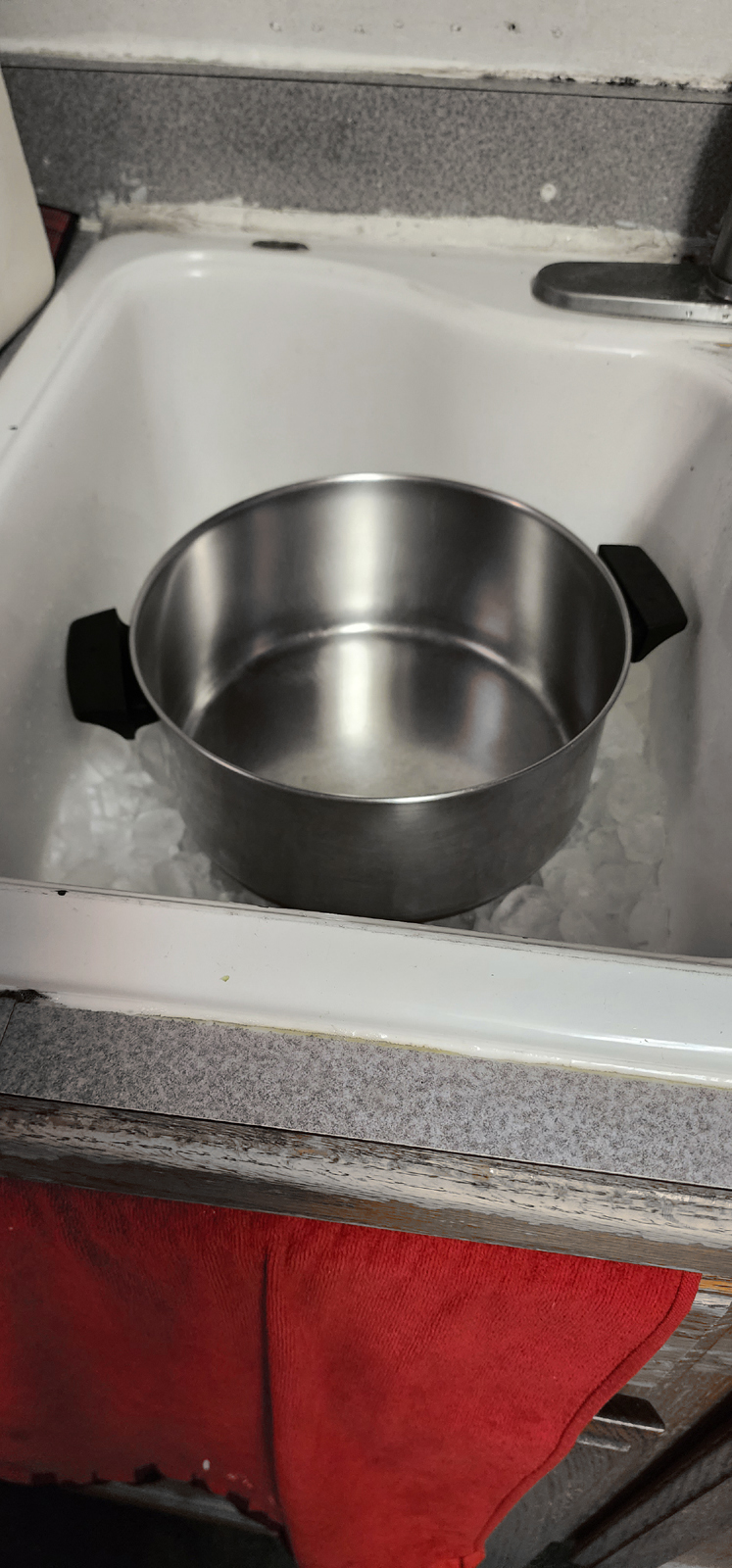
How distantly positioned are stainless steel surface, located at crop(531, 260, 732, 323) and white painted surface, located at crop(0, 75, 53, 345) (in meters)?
0.35

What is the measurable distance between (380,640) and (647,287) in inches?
12.3

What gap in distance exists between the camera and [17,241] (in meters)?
0.66

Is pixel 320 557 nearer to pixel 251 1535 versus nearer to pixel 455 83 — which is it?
pixel 455 83

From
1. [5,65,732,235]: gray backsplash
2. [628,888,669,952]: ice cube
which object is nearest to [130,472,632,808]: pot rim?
[628,888,669,952]: ice cube

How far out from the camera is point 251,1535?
71 cm

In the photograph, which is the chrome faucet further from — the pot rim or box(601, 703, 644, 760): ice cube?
box(601, 703, 644, 760): ice cube

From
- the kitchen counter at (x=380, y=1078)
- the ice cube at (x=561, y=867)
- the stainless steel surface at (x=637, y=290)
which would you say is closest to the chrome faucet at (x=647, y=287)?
the stainless steel surface at (x=637, y=290)

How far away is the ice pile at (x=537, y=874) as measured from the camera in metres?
0.60

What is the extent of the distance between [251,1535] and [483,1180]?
55cm

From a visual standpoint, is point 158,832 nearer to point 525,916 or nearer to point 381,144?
point 525,916

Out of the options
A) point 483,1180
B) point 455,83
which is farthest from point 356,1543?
point 455,83

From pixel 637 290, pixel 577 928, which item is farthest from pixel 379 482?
pixel 577 928

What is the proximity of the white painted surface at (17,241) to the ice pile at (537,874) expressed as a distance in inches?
11.7

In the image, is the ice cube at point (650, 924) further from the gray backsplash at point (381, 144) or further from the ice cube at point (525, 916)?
the gray backsplash at point (381, 144)
